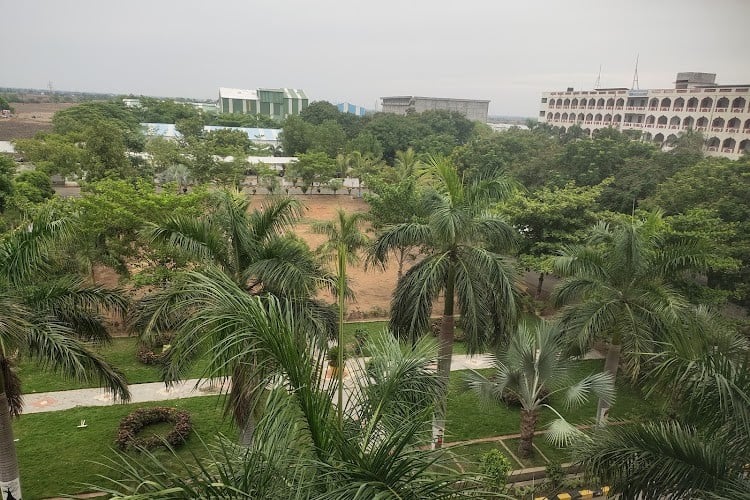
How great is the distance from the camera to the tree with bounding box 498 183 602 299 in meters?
13.9

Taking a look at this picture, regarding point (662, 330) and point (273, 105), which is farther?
point (273, 105)

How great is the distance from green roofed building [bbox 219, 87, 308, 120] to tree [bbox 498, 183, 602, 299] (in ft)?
235

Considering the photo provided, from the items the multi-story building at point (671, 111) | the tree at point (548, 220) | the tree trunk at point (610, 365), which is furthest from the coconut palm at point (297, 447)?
the multi-story building at point (671, 111)

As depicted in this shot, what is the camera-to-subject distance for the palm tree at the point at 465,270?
6992 mm

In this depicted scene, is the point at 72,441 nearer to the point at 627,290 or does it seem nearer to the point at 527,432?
the point at 527,432

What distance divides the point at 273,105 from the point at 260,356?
8811 cm

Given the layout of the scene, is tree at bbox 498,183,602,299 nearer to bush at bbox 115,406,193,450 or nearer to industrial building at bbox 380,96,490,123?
bush at bbox 115,406,193,450

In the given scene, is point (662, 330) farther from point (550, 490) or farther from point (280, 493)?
point (280, 493)

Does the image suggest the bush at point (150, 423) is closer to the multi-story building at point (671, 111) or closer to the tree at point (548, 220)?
the tree at point (548, 220)

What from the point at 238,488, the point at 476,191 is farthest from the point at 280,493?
the point at 476,191

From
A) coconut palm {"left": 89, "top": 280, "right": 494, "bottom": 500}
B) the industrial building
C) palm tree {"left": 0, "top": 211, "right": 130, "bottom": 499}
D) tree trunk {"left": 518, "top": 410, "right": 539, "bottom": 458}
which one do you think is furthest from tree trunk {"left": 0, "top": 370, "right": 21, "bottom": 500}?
the industrial building

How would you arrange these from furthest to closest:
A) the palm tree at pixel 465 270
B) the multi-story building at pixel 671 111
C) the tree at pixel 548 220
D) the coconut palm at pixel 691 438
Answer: the multi-story building at pixel 671 111 → the tree at pixel 548 220 → the palm tree at pixel 465 270 → the coconut palm at pixel 691 438

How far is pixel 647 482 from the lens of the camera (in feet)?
13.9

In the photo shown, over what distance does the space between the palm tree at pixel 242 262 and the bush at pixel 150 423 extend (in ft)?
9.72
